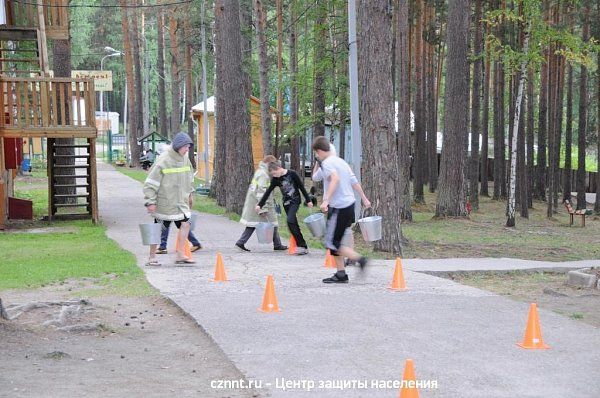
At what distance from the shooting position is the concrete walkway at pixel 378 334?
6609 mm

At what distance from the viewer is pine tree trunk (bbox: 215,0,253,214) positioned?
24.1 metres

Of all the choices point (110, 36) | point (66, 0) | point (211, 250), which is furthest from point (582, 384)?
point (110, 36)

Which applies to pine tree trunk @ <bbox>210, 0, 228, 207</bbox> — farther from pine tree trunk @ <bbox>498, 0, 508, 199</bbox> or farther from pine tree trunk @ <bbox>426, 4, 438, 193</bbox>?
pine tree trunk @ <bbox>426, 4, 438, 193</bbox>

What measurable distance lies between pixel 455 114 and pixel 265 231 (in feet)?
46.3

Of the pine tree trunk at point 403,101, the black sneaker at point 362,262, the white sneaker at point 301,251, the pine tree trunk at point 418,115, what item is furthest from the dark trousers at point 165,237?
the pine tree trunk at point 418,115

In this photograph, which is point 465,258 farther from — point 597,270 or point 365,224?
point 365,224

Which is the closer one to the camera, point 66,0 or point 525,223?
point 66,0

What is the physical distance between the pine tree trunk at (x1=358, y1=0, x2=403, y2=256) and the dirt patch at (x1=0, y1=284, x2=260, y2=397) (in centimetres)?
686

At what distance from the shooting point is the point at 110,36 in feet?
297

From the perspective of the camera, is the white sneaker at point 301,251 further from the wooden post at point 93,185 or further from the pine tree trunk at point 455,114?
the pine tree trunk at point 455,114

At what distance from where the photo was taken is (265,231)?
15.1m

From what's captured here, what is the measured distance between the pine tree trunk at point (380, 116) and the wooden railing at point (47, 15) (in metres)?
10.8

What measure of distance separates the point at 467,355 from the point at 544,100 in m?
33.0

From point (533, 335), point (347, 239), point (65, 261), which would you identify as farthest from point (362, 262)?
point (65, 261)
